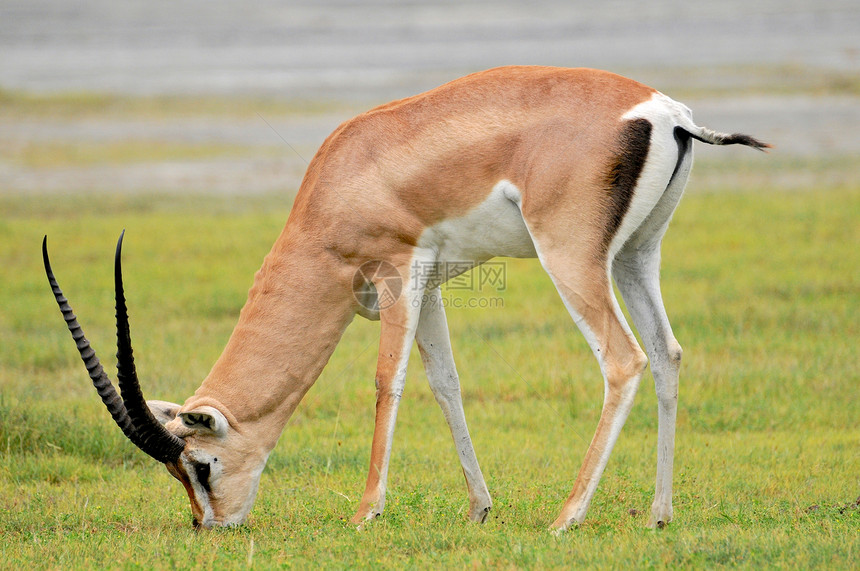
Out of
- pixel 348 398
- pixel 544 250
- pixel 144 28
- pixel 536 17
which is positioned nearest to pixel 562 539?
pixel 544 250

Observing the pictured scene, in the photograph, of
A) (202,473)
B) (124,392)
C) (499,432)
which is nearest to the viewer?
(124,392)

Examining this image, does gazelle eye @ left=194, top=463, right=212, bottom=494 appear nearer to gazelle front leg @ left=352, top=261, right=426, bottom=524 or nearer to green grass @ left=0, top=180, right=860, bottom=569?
green grass @ left=0, top=180, right=860, bottom=569

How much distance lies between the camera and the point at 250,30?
4975cm

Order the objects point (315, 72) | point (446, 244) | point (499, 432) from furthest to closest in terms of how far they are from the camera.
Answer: point (315, 72)
point (499, 432)
point (446, 244)

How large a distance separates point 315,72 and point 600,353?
32.6m

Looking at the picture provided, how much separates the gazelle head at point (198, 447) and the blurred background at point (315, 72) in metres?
13.9

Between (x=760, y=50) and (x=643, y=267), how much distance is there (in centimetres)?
3338

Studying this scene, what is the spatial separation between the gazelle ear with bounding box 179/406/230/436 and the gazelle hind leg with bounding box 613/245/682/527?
231 centimetres

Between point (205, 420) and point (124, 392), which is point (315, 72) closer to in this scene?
point (205, 420)

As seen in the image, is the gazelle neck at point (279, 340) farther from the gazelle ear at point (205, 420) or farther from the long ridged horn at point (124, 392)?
the long ridged horn at point (124, 392)

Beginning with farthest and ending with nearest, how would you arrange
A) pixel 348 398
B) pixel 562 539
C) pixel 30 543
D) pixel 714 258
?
1. pixel 714 258
2. pixel 348 398
3. pixel 30 543
4. pixel 562 539

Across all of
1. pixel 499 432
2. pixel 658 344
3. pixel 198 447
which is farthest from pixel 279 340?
pixel 499 432

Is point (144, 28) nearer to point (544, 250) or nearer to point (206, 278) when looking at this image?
point (206, 278)

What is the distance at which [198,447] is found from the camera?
5438 mm
